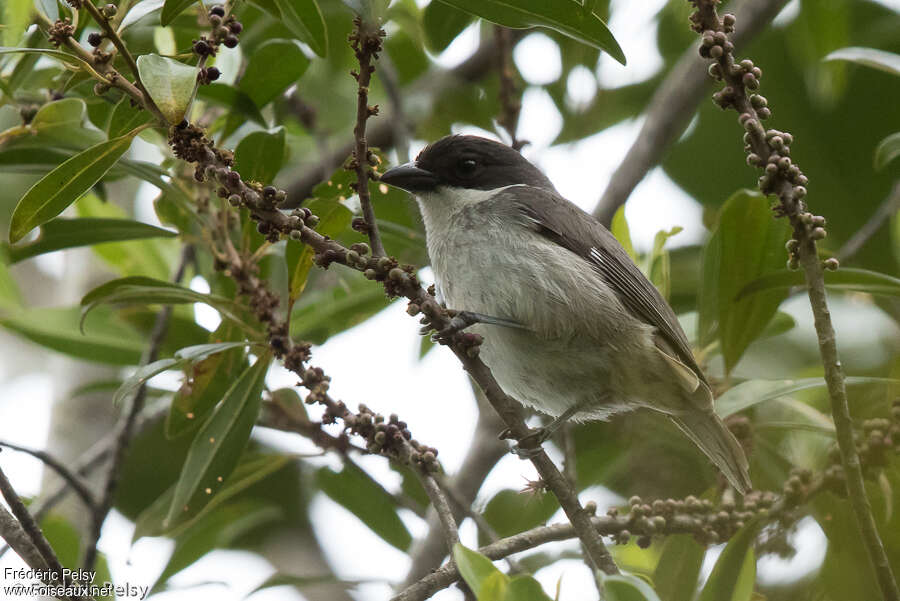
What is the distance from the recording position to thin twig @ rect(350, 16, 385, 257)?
2.44 m

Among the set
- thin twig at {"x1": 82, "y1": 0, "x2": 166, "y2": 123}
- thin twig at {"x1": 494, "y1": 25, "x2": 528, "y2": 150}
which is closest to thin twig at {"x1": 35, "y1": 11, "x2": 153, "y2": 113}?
thin twig at {"x1": 82, "y1": 0, "x2": 166, "y2": 123}


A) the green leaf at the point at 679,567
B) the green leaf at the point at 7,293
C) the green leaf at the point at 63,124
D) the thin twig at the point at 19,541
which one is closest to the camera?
the thin twig at the point at 19,541

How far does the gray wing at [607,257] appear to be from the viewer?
387cm

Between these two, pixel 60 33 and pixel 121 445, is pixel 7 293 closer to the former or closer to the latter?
pixel 121 445

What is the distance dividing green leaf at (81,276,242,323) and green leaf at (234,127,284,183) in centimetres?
42

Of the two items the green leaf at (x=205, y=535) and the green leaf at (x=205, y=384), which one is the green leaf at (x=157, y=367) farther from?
the green leaf at (x=205, y=535)

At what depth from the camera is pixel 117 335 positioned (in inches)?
170

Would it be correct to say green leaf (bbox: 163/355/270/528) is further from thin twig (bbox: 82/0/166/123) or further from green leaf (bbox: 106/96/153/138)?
thin twig (bbox: 82/0/166/123)

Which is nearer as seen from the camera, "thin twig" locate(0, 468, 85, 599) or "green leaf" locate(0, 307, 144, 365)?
"thin twig" locate(0, 468, 85, 599)

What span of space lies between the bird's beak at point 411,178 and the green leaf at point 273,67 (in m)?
0.60

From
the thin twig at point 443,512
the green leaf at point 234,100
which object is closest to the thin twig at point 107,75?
the green leaf at point 234,100

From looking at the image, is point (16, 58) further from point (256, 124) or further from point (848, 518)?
point (848, 518)

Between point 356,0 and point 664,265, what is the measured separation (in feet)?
6.64

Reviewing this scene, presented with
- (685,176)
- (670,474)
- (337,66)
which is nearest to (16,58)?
(337,66)
